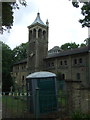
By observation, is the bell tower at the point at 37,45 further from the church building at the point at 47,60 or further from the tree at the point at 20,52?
the tree at the point at 20,52

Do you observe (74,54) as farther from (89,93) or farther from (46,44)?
(89,93)

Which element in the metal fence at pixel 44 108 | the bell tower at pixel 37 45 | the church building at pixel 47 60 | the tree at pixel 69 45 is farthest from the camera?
the tree at pixel 69 45

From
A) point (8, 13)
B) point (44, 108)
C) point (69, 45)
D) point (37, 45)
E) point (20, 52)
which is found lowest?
point (44, 108)

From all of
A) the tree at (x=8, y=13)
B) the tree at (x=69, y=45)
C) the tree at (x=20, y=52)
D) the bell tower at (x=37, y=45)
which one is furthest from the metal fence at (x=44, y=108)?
the tree at (x=20, y=52)

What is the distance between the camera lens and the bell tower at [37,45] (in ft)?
170

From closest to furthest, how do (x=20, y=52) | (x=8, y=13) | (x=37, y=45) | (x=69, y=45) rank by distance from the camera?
(x=8, y=13), (x=37, y=45), (x=69, y=45), (x=20, y=52)

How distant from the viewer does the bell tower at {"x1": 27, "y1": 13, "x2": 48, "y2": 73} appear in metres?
51.8

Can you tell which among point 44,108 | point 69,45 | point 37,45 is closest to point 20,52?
point 69,45

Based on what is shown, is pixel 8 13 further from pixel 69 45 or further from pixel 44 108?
pixel 69 45

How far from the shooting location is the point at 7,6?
11070 millimetres

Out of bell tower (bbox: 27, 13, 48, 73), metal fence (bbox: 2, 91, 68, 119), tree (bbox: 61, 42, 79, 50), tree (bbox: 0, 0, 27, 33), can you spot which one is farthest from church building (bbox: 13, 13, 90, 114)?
tree (bbox: 0, 0, 27, 33)

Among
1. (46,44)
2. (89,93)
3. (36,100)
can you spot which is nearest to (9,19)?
(36,100)

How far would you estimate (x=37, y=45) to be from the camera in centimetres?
5216

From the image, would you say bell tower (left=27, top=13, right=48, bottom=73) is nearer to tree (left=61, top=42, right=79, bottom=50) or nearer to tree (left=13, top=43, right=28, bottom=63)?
tree (left=61, top=42, right=79, bottom=50)
